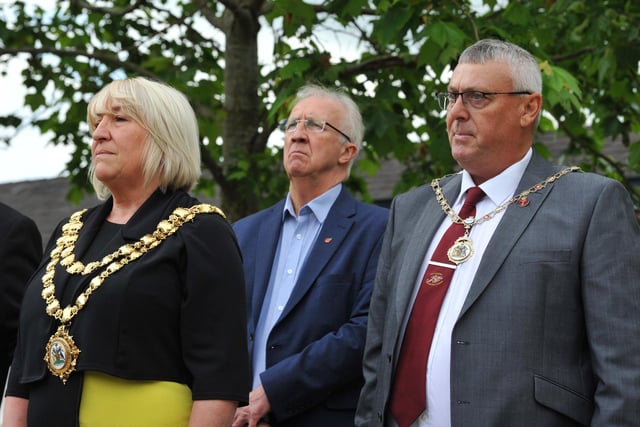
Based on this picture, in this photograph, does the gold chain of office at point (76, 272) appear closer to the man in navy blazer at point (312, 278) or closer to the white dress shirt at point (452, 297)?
the white dress shirt at point (452, 297)

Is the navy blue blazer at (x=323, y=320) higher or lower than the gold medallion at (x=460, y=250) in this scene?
lower

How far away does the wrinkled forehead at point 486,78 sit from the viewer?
3.35 meters

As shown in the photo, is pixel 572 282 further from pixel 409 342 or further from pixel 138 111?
pixel 138 111

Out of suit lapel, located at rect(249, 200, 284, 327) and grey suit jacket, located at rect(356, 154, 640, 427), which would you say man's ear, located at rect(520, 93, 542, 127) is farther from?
suit lapel, located at rect(249, 200, 284, 327)

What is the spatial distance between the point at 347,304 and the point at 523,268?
108 cm

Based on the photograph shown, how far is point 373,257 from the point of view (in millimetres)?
4078

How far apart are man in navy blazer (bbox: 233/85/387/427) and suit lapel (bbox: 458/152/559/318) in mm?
852

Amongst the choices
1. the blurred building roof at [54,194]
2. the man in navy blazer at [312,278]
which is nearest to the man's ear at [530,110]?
the man in navy blazer at [312,278]

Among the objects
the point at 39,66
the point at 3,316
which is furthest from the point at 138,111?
the point at 39,66

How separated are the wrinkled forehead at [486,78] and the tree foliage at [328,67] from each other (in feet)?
6.44

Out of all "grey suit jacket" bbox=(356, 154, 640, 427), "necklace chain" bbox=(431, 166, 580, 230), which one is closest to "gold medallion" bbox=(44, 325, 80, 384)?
"grey suit jacket" bbox=(356, 154, 640, 427)

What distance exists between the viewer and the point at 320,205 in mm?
4258

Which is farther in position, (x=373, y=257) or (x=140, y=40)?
(x=140, y=40)

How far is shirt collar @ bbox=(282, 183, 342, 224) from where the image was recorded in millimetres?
4242
